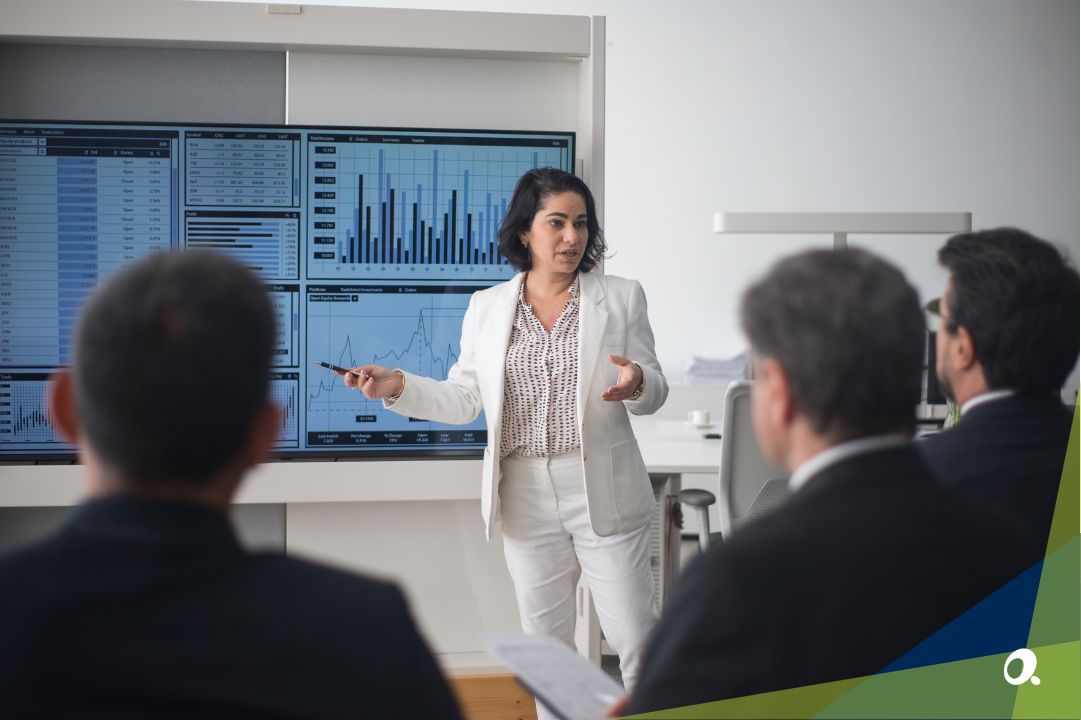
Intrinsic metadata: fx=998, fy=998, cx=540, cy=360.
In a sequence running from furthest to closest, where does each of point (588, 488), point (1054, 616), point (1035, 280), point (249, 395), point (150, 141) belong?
point (150, 141) → point (588, 488) → point (1035, 280) → point (1054, 616) → point (249, 395)

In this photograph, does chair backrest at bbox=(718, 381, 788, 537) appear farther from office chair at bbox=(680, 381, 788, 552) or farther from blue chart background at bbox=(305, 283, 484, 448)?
blue chart background at bbox=(305, 283, 484, 448)

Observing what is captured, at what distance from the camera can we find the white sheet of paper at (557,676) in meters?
1.14

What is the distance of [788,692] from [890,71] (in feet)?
19.1

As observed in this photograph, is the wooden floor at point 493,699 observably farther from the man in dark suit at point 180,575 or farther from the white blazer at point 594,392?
the man in dark suit at point 180,575

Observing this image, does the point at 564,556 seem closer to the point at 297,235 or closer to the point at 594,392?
the point at 594,392

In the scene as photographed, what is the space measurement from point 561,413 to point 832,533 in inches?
63.3

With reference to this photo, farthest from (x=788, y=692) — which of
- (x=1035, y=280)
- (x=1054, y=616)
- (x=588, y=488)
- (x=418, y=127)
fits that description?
(x=418, y=127)

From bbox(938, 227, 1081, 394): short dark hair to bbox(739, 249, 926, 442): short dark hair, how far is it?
0.49 m

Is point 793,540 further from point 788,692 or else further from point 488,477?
point 488,477

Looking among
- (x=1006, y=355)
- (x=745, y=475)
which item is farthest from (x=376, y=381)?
(x=1006, y=355)

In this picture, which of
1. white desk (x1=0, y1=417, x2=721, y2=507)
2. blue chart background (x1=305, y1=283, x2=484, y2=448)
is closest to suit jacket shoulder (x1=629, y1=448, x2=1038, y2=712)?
white desk (x1=0, y1=417, x2=721, y2=507)

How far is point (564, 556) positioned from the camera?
259 cm

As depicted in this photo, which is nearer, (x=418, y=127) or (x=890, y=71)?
(x=418, y=127)

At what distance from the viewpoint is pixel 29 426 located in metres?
2.83
